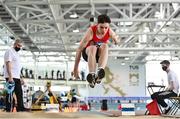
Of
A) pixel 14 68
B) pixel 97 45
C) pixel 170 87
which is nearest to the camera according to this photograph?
pixel 97 45

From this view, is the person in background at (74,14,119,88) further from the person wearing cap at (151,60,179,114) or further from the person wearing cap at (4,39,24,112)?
the person wearing cap at (151,60,179,114)

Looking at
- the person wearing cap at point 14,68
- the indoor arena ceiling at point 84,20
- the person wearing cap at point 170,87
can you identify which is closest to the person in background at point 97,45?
the person wearing cap at point 14,68

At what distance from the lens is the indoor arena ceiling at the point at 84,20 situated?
12688 millimetres

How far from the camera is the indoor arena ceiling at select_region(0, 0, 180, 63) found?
1269 centimetres

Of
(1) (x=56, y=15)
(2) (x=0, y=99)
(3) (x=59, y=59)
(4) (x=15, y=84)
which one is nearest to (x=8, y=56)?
(4) (x=15, y=84)

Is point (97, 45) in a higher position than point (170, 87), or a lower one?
higher

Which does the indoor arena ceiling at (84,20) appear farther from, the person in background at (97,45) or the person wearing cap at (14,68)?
the person in background at (97,45)

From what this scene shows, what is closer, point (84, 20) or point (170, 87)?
point (170, 87)

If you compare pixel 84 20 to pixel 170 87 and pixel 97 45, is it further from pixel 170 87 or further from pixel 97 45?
pixel 97 45

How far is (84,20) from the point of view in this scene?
1417 centimetres

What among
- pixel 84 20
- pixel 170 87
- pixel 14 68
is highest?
pixel 84 20

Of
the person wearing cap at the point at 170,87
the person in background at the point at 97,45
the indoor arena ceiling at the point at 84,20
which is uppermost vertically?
the indoor arena ceiling at the point at 84,20

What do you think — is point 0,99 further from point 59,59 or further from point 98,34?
point 59,59

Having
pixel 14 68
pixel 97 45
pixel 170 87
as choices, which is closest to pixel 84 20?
pixel 170 87
